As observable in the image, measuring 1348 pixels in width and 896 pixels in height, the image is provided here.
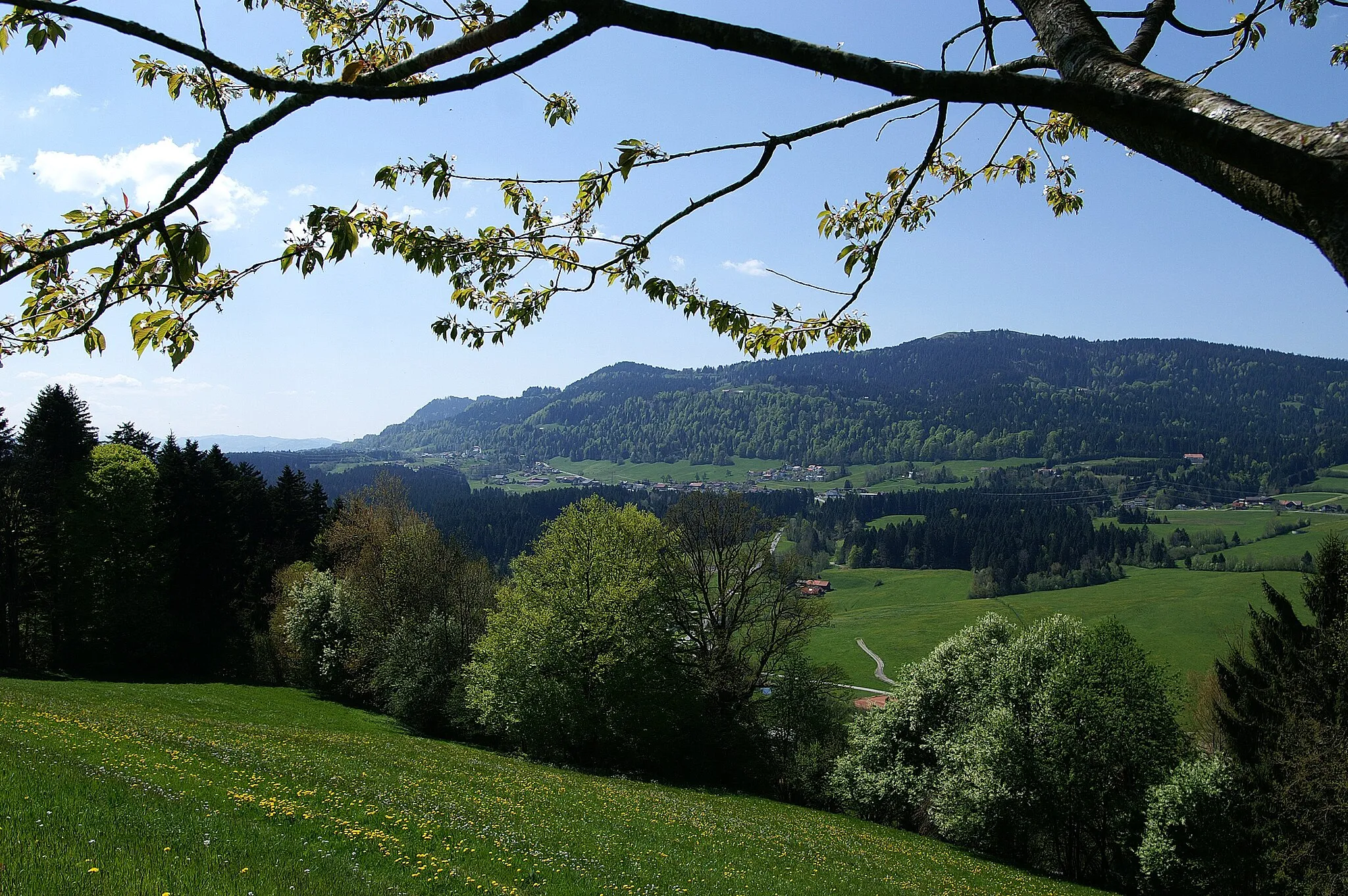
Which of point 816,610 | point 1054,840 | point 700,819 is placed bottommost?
point 1054,840

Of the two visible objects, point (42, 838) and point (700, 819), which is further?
point (700, 819)

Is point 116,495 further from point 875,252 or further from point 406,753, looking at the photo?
point 875,252

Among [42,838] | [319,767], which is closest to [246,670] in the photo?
[319,767]

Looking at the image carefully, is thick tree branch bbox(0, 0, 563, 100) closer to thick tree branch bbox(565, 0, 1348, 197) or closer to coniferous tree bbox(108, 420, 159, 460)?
thick tree branch bbox(565, 0, 1348, 197)

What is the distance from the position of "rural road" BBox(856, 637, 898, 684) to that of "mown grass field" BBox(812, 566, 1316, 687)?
0.67 meters

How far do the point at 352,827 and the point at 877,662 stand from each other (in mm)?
98511

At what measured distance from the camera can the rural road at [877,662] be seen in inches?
3622

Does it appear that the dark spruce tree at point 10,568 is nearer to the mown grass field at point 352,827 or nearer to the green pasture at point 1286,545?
the mown grass field at point 352,827

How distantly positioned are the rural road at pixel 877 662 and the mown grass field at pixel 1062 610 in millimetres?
674

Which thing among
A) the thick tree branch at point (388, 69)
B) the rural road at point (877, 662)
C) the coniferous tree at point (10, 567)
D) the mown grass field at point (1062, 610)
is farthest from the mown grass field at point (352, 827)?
the rural road at point (877, 662)

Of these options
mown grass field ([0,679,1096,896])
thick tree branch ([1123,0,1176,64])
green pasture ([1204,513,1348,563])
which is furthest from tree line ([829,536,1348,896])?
green pasture ([1204,513,1348,563])

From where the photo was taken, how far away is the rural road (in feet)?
302

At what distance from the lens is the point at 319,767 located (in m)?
15.6

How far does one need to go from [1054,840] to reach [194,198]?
120 feet
